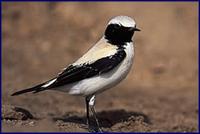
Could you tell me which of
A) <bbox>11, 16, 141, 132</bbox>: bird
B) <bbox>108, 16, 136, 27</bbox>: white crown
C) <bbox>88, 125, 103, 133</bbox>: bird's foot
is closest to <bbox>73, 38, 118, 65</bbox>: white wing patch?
<bbox>11, 16, 141, 132</bbox>: bird

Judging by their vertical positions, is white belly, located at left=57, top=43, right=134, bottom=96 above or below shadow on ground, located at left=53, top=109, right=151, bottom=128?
above

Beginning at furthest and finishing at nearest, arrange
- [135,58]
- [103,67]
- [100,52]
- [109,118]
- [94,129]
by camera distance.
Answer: [135,58]
[109,118]
[94,129]
[100,52]
[103,67]

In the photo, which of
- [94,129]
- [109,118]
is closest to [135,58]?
[109,118]

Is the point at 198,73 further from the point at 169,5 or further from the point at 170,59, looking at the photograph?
the point at 169,5

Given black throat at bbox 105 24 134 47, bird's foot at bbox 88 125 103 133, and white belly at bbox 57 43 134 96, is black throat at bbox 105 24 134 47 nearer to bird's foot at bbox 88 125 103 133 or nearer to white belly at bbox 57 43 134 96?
white belly at bbox 57 43 134 96

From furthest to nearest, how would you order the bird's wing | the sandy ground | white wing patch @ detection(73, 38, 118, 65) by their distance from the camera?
the sandy ground, white wing patch @ detection(73, 38, 118, 65), the bird's wing

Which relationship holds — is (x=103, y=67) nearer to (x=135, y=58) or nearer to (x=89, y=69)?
(x=89, y=69)

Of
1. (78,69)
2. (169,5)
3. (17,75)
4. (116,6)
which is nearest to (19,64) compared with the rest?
(17,75)

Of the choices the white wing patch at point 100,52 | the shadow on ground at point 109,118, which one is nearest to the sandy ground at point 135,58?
the shadow on ground at point 109,118
